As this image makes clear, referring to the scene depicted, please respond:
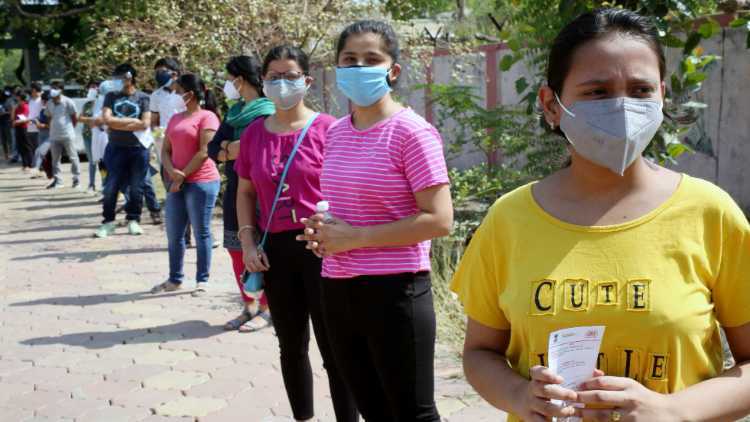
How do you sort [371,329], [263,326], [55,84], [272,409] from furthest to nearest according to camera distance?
[55,84] → [263,326] → [272,409] → [371,329]

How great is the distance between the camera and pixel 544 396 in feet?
5.64

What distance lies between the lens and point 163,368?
5.80m

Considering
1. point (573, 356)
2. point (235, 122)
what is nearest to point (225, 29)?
point (235, 122)

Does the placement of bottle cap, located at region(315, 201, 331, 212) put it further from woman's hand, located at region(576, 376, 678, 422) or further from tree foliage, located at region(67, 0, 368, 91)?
tree foliage, located at region(67, 0, 368, 91)

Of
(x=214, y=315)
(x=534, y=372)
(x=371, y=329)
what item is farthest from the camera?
(x=214, y=315)

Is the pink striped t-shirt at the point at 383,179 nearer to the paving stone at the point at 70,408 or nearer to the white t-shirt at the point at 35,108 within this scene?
the paving stone at the point at 70,408

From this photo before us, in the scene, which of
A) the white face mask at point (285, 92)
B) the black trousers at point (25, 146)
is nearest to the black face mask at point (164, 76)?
the white face mask at point (285, 92)

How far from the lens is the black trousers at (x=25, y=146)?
21.4 meters

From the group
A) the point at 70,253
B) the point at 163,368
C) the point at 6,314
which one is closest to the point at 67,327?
the point at 6,314

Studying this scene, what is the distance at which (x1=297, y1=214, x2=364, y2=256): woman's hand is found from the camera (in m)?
3.10

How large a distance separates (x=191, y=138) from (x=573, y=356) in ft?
20.0

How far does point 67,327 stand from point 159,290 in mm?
1143

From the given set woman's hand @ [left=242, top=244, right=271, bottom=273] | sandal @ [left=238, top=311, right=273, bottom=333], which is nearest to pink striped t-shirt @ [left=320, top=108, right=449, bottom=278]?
woman's hand @ [left=242, top=244, right=271, bottom=273]

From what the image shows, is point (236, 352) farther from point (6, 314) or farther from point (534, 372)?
point (534, 372)
